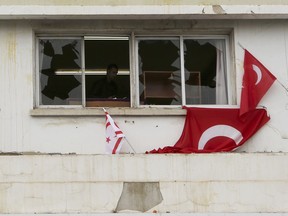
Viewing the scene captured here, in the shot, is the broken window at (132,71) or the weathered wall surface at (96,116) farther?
the broken window at (132,71)

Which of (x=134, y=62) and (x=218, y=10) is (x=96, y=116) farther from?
(x=218, y=10)

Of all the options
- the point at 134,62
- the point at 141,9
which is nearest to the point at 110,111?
the point at 134,62

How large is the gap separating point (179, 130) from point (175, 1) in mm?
2020

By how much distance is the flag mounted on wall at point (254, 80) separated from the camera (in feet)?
34.7

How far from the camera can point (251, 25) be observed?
10.8 metres

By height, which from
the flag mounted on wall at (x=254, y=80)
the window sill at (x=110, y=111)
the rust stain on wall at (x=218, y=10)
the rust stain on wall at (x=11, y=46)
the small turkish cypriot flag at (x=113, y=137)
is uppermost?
the rust stain on wall at (x=218, y=10)

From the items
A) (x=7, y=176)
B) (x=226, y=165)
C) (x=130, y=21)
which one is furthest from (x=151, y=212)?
(x=130, y=21)

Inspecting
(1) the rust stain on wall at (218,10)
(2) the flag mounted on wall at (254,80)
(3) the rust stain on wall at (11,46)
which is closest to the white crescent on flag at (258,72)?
(2) the flag mounted on wall at (254,80)

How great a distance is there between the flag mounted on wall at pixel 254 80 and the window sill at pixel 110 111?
3.54ft

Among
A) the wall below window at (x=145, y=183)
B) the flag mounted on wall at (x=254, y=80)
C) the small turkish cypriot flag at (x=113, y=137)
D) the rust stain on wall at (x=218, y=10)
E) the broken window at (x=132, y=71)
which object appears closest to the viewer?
the wall below window at (x=145, y=183)

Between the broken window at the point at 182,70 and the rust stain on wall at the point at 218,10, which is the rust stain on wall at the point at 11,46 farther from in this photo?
the rust stain on wall at the point at 218,10

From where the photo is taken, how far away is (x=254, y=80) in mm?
10648

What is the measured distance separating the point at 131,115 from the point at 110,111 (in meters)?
0.33

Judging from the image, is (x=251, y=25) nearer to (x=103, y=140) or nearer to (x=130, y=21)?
(x=130, y=21)
